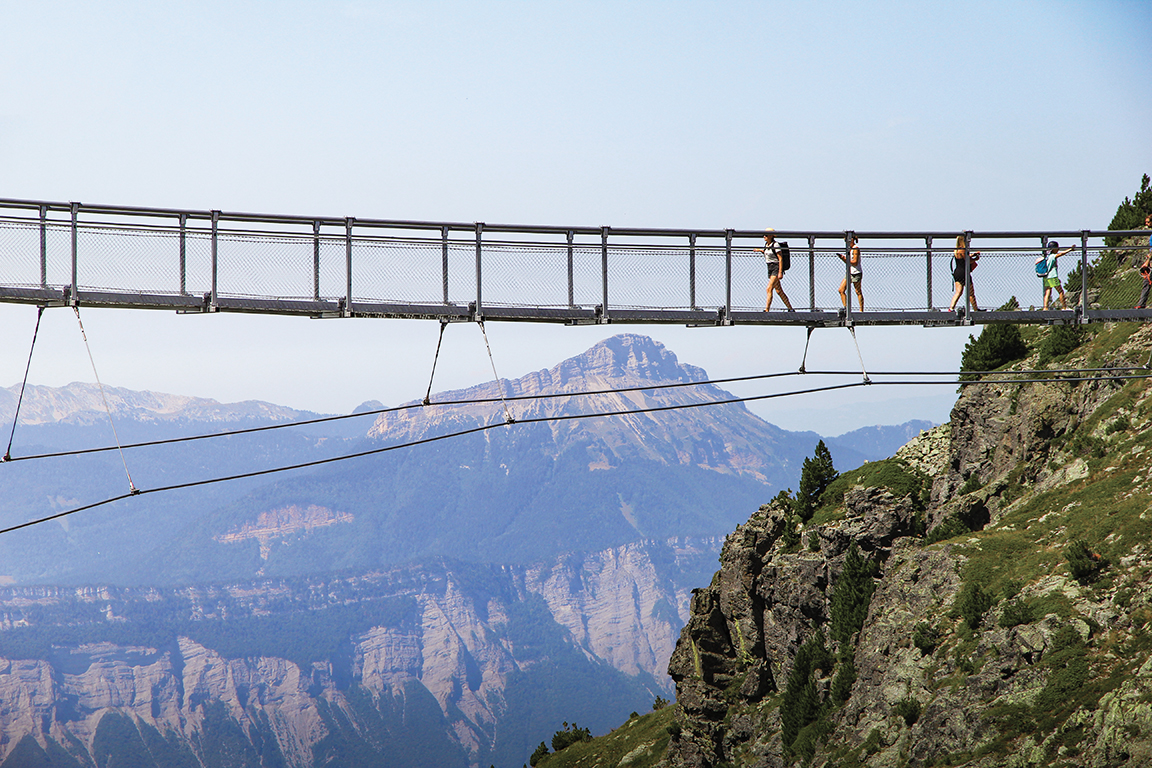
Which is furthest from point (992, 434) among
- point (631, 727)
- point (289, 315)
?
point (631, 727)

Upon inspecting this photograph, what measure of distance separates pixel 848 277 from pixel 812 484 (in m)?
46.2

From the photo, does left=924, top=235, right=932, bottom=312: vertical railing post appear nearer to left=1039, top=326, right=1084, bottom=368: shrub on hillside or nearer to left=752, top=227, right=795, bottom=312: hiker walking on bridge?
left=752, top=227, right=795, bottom=312: hiker walking on bridge

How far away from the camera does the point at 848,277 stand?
2698 centimetres

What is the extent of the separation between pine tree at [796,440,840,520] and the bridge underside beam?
42.3 m

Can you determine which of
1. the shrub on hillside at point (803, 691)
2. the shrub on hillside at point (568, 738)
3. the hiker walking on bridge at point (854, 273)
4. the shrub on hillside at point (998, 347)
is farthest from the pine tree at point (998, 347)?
the shrub on hillside at point (568, 738)

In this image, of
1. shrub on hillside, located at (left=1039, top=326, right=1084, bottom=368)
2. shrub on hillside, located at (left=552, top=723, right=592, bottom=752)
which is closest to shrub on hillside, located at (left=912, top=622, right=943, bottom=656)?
shrub on hillside, located at (left=1039, top=326, right=1084, bottom=368)

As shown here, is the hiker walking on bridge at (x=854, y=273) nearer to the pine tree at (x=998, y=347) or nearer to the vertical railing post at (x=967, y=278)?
the vertical railing post at (x=967, y=278)

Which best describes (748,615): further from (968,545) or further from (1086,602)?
(1086,602)

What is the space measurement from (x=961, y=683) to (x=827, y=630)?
25.3m

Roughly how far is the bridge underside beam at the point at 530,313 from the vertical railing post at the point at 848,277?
0.11 m

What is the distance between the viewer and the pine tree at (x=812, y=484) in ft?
229

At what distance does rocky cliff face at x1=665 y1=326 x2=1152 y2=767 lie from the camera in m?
32.5

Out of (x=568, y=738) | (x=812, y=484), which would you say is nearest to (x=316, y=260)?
(x=812, y=484)

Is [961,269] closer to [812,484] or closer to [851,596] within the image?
[851,596]
